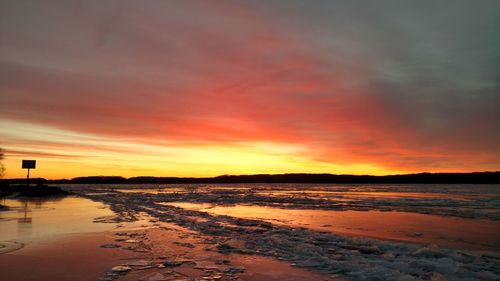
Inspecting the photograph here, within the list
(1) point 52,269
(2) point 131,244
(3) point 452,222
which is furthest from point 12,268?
(3) point 452,222

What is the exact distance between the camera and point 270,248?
1139cm

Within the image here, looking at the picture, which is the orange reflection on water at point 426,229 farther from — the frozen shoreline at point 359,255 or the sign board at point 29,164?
the sign board at point 29,164

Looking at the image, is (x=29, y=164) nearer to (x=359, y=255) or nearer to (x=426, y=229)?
(x=426, y=229)

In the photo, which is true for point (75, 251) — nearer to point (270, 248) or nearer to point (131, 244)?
point (131, 244)

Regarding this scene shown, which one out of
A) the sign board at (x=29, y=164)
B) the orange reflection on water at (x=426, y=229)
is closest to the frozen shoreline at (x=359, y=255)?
the orange reflection on water at (x=426, y=229)

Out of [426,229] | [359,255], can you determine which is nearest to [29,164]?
[426,229]

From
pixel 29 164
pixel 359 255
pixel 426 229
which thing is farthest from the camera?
pixel 29 164

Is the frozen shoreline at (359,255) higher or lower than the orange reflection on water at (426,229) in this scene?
higher

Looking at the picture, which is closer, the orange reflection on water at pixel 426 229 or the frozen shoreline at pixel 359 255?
the frozen shoreline at pixel 359 255

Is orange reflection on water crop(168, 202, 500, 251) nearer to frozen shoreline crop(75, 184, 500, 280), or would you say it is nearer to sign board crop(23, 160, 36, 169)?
frozen shoreline crop(75, 184, 500, 280)

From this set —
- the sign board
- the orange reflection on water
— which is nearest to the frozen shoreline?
the orange reflection on water

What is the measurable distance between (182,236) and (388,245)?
747 cm

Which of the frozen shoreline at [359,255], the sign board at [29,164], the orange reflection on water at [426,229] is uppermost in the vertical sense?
the sign board at [29,164]

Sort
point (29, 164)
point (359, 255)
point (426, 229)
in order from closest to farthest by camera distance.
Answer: point (359, 255), point (426, 229), point (29, 164)
